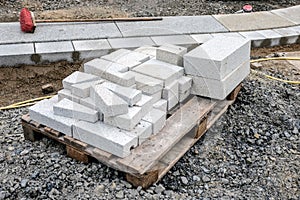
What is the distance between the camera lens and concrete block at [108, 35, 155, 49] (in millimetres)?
6055

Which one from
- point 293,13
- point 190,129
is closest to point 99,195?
point 190,129

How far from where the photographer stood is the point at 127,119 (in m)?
3.45

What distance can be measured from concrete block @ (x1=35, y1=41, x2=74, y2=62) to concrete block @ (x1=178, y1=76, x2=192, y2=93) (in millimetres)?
2249

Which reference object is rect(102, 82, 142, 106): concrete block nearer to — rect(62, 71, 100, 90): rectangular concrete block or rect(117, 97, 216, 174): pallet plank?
rect(62, 71, 100, 90): rectangular concrete block

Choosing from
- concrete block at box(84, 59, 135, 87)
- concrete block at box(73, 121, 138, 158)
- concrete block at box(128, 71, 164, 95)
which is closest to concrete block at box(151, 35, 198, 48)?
concrete block at box(84, 59, 135, 87)

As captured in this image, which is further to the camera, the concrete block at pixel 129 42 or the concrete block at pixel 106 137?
the concrete block at pixel 129 42

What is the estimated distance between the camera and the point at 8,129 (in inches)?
170

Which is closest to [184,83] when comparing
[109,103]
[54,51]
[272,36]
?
[109,103]

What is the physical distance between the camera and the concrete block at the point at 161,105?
12.7 ft

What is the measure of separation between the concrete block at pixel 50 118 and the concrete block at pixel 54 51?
6.23 feet

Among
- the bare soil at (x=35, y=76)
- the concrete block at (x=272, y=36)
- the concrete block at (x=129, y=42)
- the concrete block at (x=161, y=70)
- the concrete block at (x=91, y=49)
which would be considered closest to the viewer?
the concrete block at (x=161, y=70)

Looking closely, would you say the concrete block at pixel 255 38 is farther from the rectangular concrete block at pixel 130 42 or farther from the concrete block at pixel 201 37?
the rectangular concrete block at pixel 130 42

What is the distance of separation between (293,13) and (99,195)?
6027mm

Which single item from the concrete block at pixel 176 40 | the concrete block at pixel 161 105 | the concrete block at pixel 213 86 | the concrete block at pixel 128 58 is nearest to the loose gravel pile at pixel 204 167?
the concrete block at pixel 213 86
